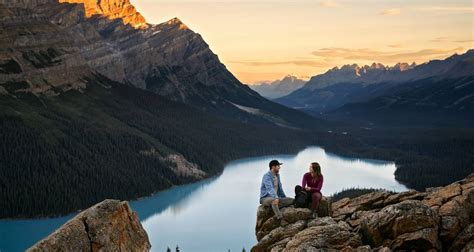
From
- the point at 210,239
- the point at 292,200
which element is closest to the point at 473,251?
the point at 292,200

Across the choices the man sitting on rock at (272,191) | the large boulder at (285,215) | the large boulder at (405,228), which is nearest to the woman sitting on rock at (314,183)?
the large boulder at (285,215)

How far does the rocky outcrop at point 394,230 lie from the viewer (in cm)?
2831

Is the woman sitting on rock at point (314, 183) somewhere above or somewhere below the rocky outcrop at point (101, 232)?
above

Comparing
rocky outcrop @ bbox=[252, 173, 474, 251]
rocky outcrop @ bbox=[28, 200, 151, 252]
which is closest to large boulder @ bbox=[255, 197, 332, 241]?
rocky outcrop @ bbox=[252, 173, 474, 251]

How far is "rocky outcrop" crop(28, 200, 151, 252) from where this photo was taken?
26384mm

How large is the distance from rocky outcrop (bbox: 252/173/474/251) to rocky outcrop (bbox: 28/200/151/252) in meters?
6.78

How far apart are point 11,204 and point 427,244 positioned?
16573 centimetres

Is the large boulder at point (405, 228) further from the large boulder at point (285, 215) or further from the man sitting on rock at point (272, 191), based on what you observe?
the man sitting on rock at point (272, 191)

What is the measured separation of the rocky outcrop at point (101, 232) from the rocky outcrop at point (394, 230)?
267 inches

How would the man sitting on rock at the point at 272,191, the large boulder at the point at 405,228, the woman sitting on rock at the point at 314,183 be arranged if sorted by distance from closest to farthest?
the large boulder at the point at 405,228
the woman sitting on rock at the point at 314,183
the man sitting on rock at the point at 272,191

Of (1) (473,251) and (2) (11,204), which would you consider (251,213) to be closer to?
(2) (11,204)

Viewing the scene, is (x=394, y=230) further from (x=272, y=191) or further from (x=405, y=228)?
(x=272, y=191)

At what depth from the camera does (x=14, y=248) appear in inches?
5492

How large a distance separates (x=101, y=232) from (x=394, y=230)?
45.7 ft
